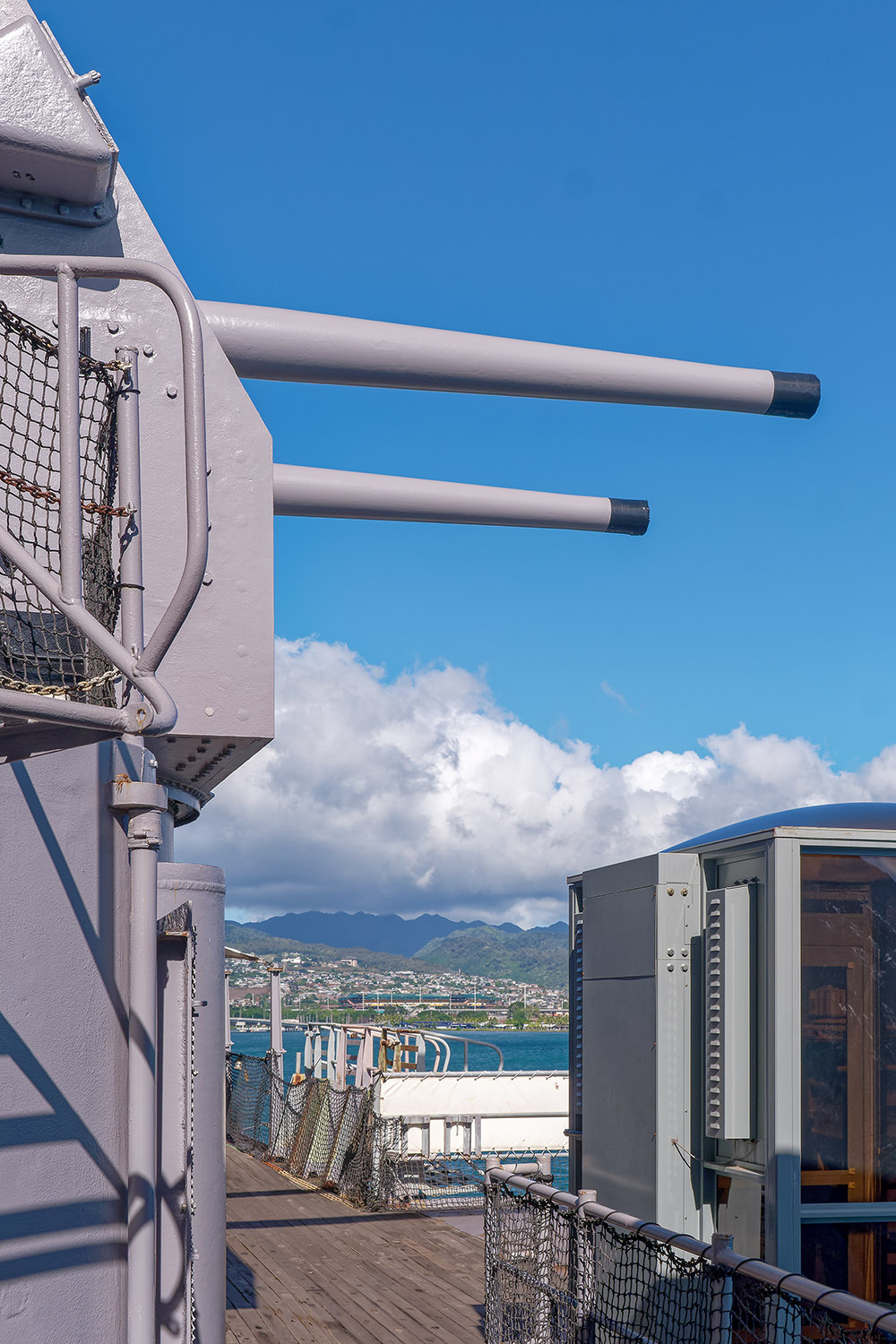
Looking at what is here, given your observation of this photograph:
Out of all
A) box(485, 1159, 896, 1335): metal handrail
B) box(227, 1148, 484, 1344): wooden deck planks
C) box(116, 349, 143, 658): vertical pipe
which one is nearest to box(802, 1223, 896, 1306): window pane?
box(485, 1159, 896, 1335): metal handrail

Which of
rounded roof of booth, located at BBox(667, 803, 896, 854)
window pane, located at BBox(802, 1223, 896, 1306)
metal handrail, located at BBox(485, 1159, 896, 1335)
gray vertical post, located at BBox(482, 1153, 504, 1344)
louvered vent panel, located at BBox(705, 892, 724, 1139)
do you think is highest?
rounded roof of booth, located at BBox(667, 803, 896, 854)

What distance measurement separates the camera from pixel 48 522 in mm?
2875

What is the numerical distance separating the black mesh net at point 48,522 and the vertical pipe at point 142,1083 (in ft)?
1.22

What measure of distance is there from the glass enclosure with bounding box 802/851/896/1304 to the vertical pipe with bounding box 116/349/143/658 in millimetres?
Result: 3166

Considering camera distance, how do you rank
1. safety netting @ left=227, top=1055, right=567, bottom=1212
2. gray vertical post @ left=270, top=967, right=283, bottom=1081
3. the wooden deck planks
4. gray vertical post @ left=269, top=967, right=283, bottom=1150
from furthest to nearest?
gray vertical post @ left=270, top=967, right=283, bottom=1081 < gray vertical post @ left=269, top=967, right=283, bottom=1150 < safety netting @ left=227, top=1055, right=567, bottom=1212 < the wooden deck planks

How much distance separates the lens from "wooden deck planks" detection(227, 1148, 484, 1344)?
741 cm

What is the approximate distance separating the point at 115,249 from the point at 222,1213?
8.80 ft

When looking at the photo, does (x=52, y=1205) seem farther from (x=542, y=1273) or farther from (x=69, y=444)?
(x=542, y=1273)

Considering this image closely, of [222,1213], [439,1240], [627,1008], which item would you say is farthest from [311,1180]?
[222,1213]

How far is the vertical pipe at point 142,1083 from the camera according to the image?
264 cm

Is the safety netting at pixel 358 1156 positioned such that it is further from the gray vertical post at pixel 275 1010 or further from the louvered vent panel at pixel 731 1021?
the louvered vent panel at pixel 731 1021

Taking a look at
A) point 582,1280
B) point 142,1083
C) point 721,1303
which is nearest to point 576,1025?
point 582,1280

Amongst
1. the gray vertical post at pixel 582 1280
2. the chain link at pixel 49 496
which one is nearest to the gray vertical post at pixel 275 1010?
the gray vertical post at pixel 582 1280

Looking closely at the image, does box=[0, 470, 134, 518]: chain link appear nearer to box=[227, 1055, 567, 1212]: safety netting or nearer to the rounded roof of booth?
the rounded roof of booth
